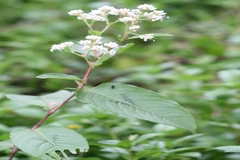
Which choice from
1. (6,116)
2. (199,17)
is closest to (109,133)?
(6,116)

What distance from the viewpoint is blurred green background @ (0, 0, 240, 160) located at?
1.34 m

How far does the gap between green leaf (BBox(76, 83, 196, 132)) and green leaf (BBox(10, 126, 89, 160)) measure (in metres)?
0.09

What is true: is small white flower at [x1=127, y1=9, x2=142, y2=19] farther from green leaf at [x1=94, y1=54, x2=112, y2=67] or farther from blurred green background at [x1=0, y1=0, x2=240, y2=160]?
blurred green background at [x1=0, y1=0, x2=240, y2=160]

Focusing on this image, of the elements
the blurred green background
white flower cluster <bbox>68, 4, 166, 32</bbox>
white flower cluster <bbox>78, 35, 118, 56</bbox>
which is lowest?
the blurred green background

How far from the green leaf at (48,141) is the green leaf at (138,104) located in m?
0.09

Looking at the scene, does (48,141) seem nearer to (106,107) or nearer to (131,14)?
(106,107)

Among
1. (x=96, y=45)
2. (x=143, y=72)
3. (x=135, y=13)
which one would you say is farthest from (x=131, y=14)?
(x=143, y=72)

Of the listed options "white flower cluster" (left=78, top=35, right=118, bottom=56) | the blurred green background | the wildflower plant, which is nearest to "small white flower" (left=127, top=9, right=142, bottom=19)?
the wildflower plant

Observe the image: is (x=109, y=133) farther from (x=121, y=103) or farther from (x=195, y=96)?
(x=195, y=96)

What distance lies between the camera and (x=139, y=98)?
3.16 feet

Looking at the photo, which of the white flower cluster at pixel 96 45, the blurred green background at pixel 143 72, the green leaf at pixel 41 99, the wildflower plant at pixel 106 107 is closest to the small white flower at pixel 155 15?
the wildflower plant at pixel 106 107

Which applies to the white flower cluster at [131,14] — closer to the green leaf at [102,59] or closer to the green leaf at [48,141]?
the green leaf at [102,59]

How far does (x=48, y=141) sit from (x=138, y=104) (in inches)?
8.8

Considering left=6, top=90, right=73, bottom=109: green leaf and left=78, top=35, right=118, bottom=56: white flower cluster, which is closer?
left=78, top=35, right=118, bottom=56: white flower cluster
